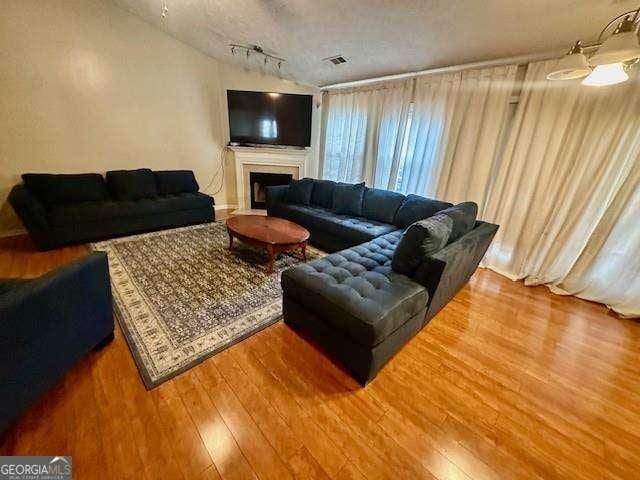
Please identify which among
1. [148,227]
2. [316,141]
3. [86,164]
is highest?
[316,141]

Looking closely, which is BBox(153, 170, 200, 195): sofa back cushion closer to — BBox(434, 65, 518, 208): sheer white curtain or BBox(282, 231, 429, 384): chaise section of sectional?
BBox(282, 231, 429, 384): chaise section of sectional

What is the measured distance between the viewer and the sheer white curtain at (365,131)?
156 inches

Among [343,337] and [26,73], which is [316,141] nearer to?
[26,73]

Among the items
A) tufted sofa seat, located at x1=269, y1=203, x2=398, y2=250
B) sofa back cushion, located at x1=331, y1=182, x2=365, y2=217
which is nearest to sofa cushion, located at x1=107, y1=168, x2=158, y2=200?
tufted sofa seat, located at x1=269, y1=203, x2=398, y2=250

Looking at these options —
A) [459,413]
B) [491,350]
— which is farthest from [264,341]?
[491,350]

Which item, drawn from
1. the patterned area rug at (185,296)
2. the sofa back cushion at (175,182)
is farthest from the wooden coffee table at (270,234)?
the sofa back cushion at (175,182)

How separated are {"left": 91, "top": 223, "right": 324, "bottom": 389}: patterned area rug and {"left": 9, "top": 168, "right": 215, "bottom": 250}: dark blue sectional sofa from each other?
257mm

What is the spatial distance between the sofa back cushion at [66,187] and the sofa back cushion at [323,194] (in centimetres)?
294

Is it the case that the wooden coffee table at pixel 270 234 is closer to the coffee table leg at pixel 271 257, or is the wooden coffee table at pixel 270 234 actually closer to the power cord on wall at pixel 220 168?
the coffee table leg at pixel 271 257

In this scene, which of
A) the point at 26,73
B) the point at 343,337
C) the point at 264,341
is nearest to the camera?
the point at 343,337

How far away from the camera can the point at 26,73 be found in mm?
2949

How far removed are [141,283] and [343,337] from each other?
6.59ft

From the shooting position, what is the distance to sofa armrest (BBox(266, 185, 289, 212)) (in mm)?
3998

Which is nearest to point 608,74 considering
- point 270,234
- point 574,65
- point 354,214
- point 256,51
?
point 574,65
